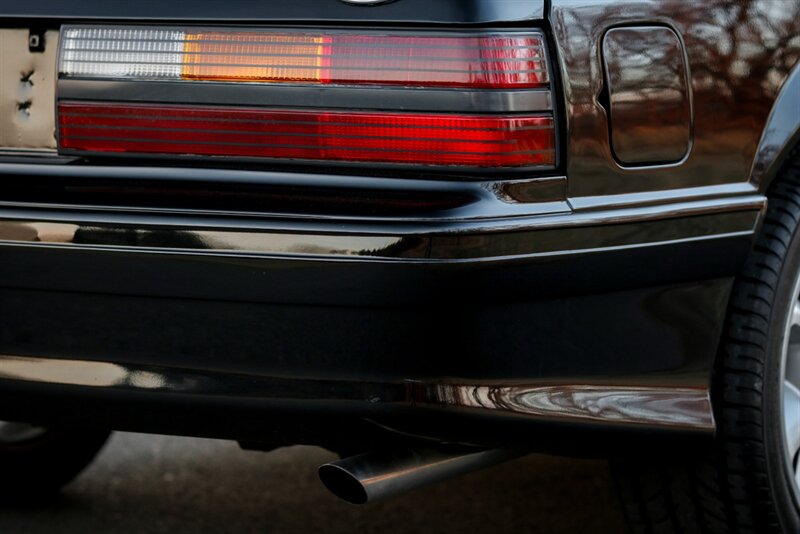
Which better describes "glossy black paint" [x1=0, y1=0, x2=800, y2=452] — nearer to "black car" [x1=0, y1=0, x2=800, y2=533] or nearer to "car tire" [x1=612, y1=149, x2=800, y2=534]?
"black car" [x1=0, y1=0, x2=800, y2=533]

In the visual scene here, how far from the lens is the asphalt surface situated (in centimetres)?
319

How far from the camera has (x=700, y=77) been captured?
2207mm

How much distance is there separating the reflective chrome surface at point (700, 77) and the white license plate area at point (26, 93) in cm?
83

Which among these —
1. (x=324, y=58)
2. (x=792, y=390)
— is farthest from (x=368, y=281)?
(x=792, y=390)

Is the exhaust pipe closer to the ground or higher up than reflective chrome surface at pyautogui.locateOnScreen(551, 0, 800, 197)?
closer to the ground

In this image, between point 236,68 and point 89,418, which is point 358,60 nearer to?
point 236,68

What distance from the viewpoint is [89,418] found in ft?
7.20

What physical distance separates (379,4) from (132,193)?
0.49 meters

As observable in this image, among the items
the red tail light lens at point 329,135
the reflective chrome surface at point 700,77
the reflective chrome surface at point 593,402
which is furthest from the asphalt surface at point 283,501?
the red tail light lens at point 329,135

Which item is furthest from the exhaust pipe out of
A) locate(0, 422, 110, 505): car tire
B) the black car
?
locate(0, 422, 110, 505): car tire

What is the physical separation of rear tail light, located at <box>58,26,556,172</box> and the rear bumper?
106 mm

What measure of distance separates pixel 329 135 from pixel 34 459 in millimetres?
1669

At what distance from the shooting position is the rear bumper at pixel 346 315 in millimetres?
1991

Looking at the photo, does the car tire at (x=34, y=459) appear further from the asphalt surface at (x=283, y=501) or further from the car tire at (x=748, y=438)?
the car tire at (x=748, y=438)
